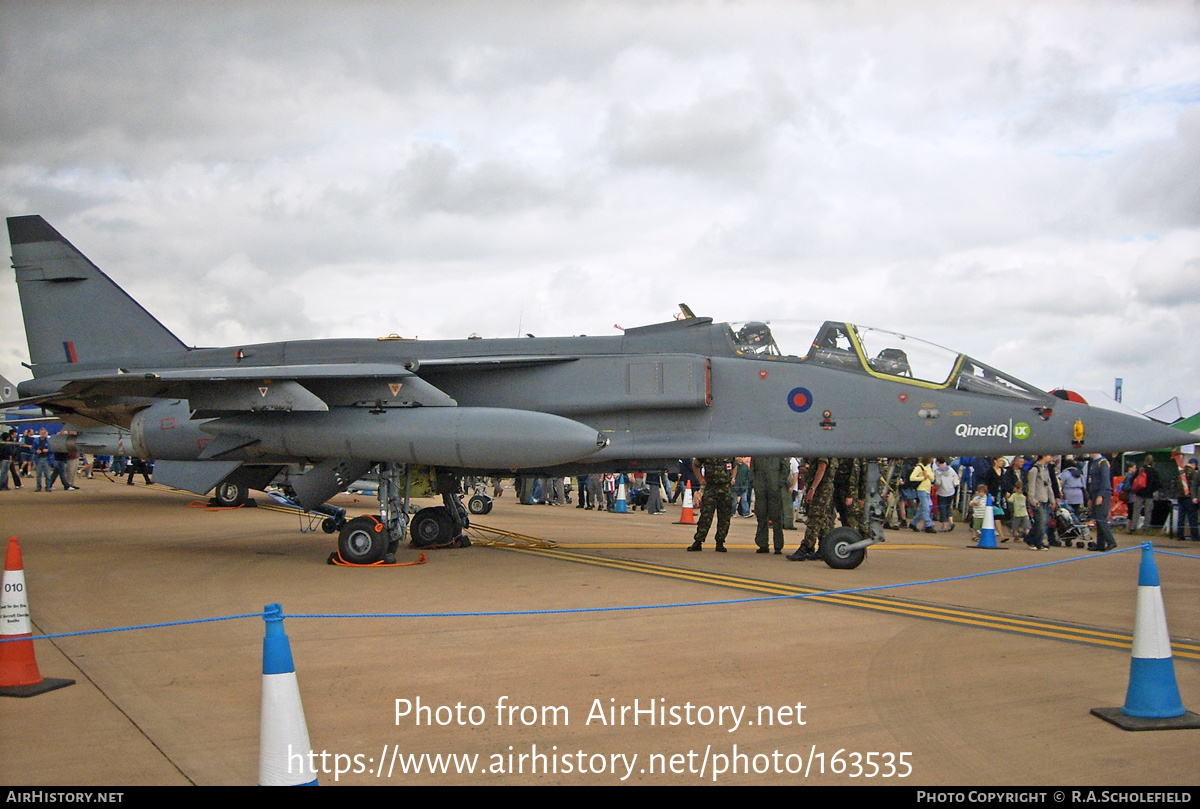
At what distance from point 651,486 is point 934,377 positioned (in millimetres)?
13140

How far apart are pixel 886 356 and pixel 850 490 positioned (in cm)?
219

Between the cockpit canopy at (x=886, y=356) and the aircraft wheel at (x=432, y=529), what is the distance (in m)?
5.29

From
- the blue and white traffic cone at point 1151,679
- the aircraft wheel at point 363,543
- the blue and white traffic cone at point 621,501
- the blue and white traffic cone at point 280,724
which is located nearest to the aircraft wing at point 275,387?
the aircraft wheel at point 363,543

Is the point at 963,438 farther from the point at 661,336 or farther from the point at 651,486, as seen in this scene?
the point at 651,486

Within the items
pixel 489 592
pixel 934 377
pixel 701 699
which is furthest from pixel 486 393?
pixel 701 699

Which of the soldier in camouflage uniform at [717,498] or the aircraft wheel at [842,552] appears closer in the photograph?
the aircraft wheel at [842,552]

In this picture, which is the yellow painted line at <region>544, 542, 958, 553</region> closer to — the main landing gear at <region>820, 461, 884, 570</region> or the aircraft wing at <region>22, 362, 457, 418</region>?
the main landing gear at <region>820, 461, 884, 570</region>

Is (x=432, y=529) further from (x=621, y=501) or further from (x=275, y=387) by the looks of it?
(x=621, y=501)

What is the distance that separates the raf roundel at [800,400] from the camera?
1051 cm

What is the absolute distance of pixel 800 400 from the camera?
10531 mm

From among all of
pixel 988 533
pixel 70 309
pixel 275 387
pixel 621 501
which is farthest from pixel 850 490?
pixel 70 309

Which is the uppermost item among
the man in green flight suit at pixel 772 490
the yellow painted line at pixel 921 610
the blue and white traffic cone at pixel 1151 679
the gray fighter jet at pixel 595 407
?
the gray fighter jet at pixel 595 407

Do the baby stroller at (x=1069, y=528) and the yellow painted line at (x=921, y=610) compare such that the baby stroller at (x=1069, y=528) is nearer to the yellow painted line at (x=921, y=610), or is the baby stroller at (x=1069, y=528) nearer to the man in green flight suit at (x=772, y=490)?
the man in green flight suit at (x=772, y=490)

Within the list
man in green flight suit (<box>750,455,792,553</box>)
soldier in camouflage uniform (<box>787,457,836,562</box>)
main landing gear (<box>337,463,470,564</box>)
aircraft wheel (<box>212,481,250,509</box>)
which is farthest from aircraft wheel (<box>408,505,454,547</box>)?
aircraft wheel (<box>212,481,250,509</box>)
